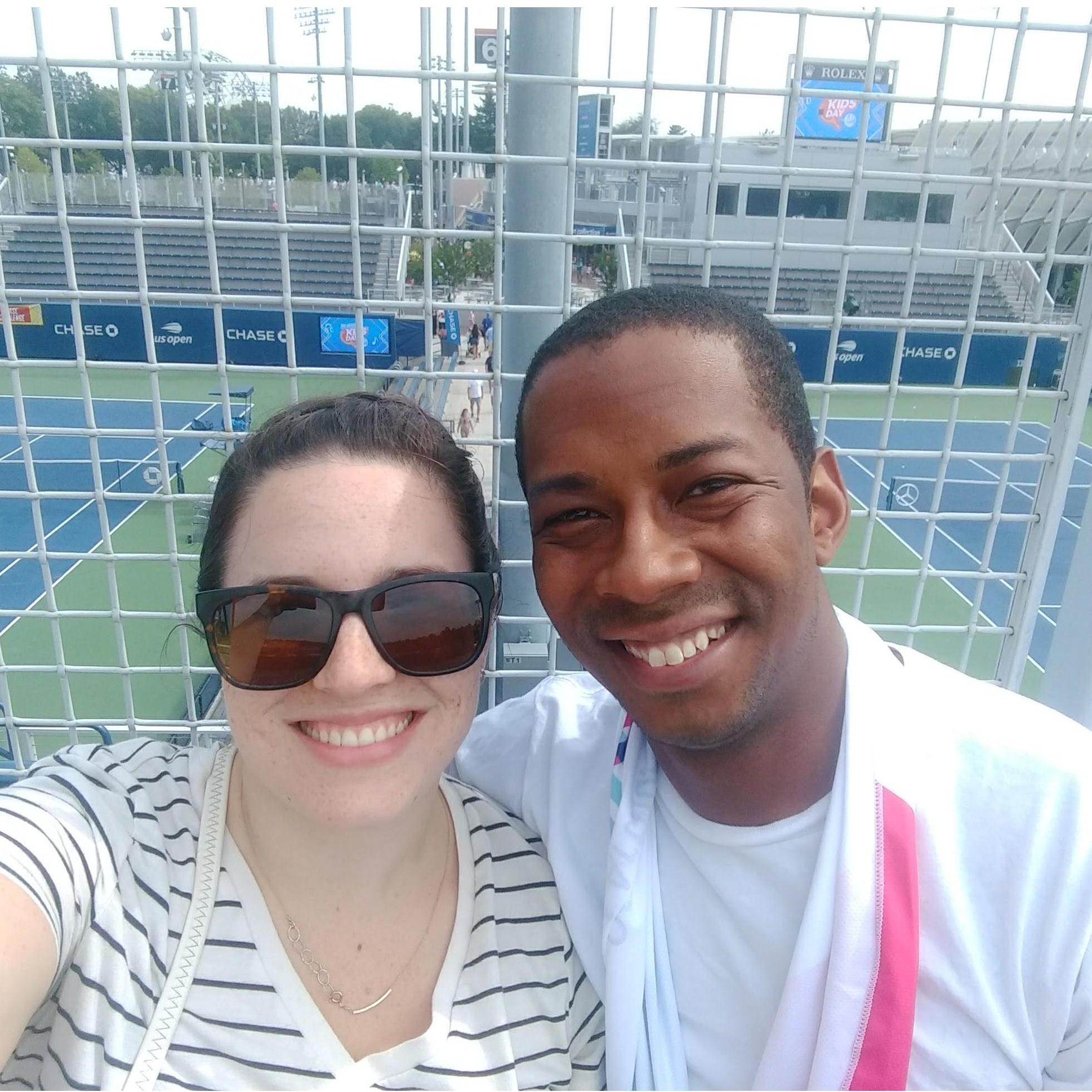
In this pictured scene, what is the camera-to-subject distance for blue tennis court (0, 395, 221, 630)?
8492 millimetres

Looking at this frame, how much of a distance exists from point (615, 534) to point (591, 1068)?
36.7 inches

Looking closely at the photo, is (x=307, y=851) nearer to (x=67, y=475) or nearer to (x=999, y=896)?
(x=999, y=896)

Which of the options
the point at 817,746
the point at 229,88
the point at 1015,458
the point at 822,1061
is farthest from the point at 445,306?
the point at 822,1061

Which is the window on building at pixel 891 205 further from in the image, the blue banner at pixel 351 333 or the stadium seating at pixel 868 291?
the blue banner at pixel 351 333

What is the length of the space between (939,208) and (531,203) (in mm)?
1106

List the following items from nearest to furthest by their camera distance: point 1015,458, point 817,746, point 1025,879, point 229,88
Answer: point 1025,879
point 817,746
point 229,88
point 1015,458

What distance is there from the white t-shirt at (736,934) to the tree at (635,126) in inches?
56.4

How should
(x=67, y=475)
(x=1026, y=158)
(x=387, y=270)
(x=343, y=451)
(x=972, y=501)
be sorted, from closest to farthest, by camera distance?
(x=343, y=451), (x=1026, y=158), (x=387, y=270), (x=67, y=475), (x=972, y=501)

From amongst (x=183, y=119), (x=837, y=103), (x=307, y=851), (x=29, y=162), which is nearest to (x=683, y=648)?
(x=307, y=851)

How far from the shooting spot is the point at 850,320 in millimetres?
1947

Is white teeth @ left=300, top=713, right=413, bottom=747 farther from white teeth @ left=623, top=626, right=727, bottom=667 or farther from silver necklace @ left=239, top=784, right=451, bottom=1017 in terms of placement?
white teeth @ left=623, top=626, right=727, bottom=667

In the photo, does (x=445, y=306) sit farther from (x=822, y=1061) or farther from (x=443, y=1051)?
(x=822, y=1061)

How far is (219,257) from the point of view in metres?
1.90

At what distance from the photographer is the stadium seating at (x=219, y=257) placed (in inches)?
74.7
